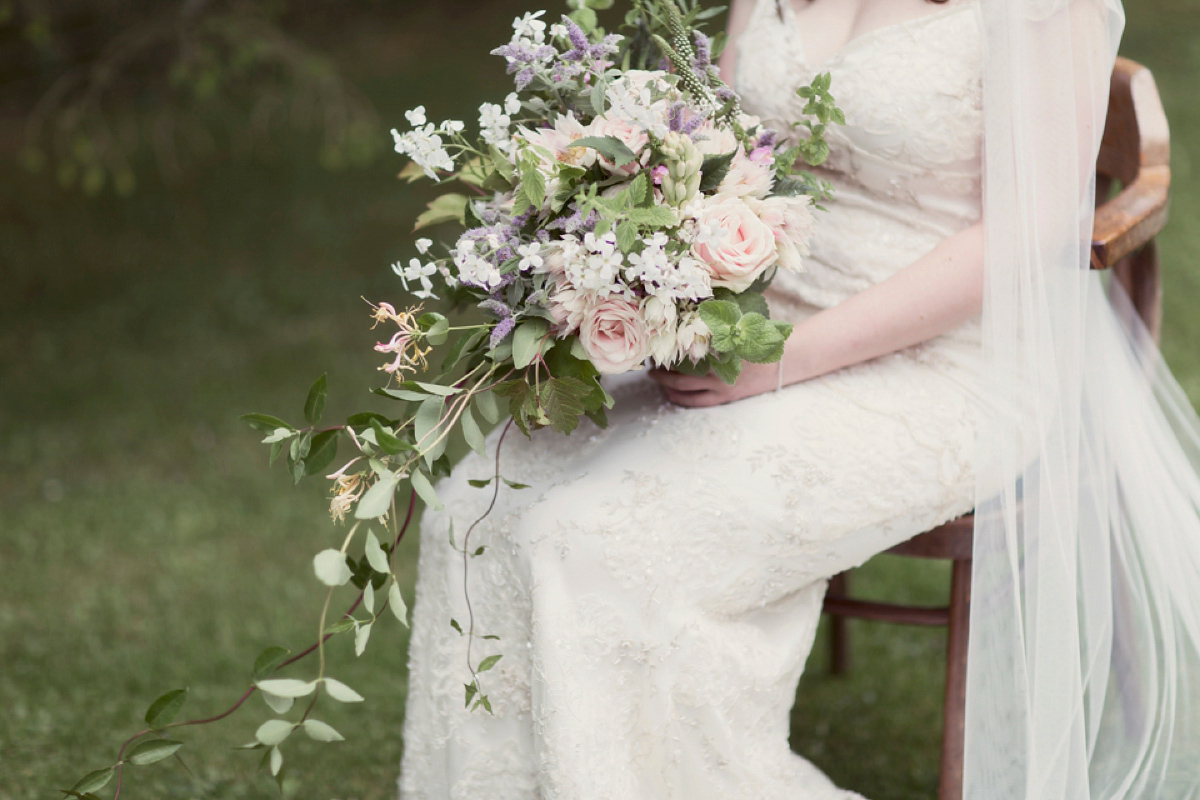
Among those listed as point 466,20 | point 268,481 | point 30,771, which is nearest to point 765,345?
point 30,771

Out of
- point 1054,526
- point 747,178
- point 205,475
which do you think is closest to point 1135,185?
point 1054,526

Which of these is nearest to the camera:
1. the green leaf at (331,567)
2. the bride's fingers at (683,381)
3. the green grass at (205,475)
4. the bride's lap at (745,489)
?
the green leaf at (331,567)

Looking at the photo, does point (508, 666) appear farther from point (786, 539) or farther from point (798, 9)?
point (798, 9)

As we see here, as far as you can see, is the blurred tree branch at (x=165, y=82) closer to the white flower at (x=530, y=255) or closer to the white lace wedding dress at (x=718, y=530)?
the white lace wedding dress at (x=718, y=530)

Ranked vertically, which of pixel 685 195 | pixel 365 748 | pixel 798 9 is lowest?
pixel 365 748

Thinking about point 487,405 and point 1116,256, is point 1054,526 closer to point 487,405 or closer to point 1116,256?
point 1116,256

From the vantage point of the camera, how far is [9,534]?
3781 mm

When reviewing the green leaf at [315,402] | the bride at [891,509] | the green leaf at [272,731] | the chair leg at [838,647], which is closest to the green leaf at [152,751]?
the green leaf at [272,731]

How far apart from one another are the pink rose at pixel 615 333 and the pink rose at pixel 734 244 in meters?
0.12

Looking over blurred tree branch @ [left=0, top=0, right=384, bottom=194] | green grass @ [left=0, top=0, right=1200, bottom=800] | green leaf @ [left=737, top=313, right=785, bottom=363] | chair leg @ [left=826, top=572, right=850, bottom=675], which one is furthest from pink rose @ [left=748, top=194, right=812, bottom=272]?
blurred tree branch @ [left=0, top=0, right=384, bottom=194]

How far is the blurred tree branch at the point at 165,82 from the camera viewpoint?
4082 mm

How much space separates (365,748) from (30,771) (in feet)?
2.32

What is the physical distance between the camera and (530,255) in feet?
5.15

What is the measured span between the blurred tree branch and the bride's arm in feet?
9.05
